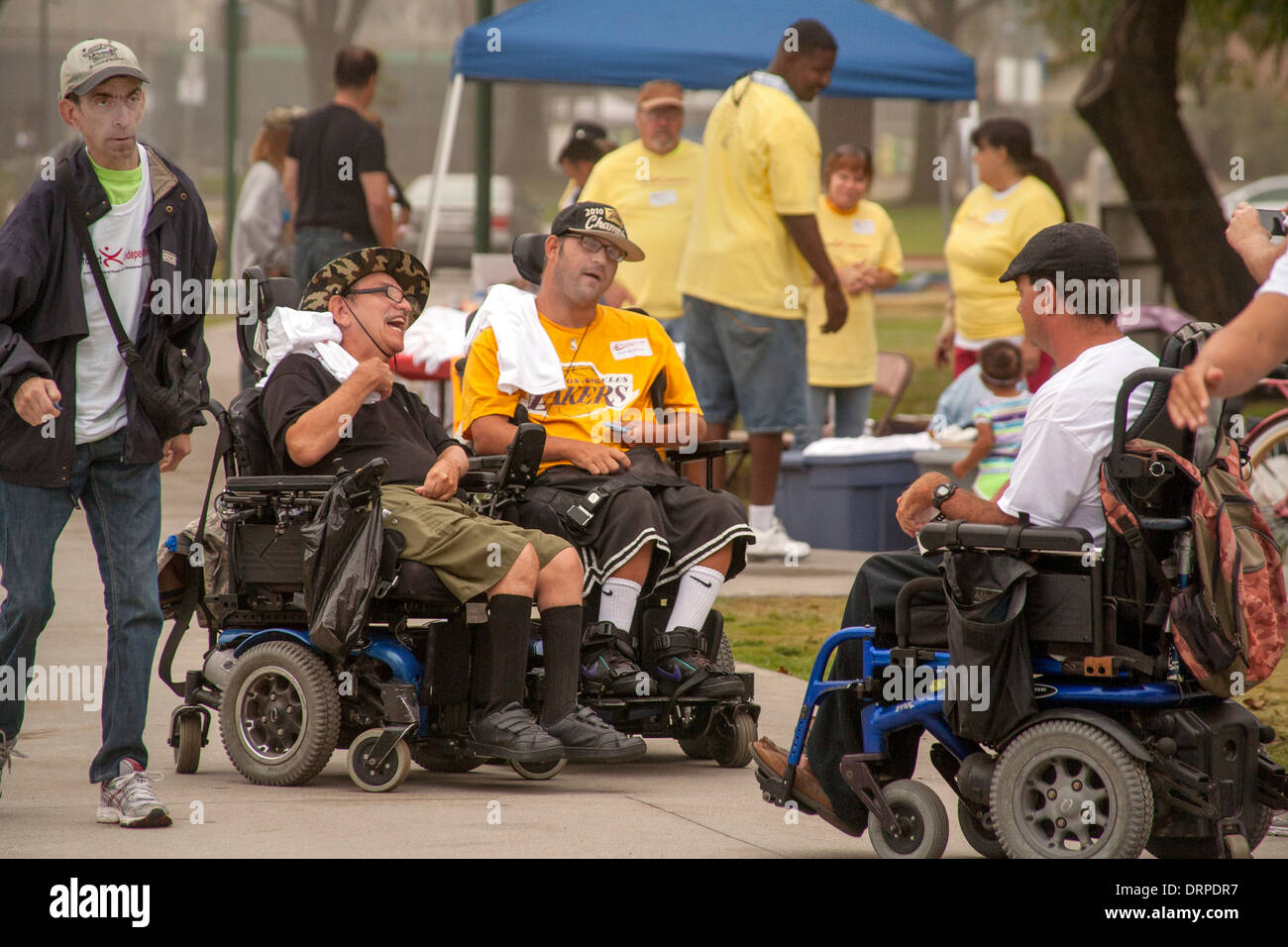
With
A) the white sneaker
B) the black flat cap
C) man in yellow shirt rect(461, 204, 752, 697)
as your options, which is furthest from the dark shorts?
the white sneaker

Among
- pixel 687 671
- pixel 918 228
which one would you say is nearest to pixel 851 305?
pixel 687 671

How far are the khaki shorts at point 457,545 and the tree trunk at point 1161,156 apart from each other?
12008mm

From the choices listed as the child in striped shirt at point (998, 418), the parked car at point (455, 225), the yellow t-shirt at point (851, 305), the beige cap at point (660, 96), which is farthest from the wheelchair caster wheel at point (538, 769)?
the parked car at point (455, 225)

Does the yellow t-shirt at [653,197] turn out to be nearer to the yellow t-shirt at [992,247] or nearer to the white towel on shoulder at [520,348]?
the yellow t-shirt at [992,247]

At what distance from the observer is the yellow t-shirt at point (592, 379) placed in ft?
21.5

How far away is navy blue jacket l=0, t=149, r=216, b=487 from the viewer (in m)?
5.14

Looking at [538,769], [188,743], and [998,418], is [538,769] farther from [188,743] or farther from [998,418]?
[998,418]

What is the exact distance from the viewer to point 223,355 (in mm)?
21562

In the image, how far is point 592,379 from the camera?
6641mm

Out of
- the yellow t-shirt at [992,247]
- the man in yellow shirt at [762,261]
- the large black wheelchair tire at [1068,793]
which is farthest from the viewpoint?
the yellow t-shirt at [992,247]

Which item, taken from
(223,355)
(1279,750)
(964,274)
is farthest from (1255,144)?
(1279,750)

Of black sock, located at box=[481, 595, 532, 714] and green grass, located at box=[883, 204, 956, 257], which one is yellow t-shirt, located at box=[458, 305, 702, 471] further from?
green grass, located at box=[883, 204, 956, 257]

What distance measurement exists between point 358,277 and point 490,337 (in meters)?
0.54

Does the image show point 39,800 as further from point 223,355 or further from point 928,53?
point 223,355
